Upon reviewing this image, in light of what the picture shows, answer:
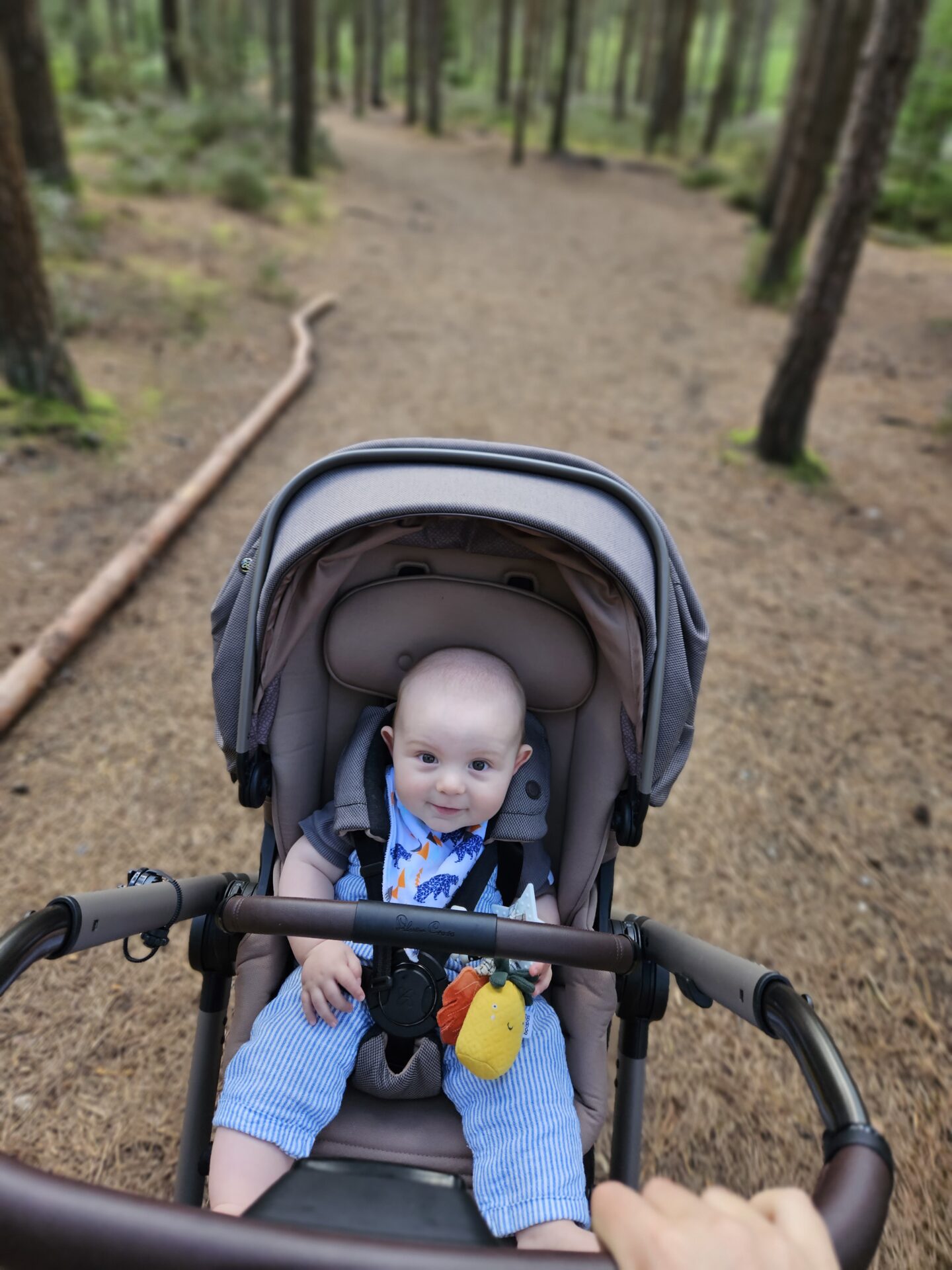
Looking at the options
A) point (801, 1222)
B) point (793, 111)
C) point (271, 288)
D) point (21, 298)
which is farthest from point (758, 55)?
point (801, 1222)

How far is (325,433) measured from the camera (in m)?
6.26

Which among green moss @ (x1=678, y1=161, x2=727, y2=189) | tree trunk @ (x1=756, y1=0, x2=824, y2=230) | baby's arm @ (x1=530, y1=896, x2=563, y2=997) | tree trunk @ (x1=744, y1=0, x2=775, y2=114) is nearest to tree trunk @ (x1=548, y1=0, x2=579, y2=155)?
green moss @ (x1=678, y1=161, x2=727, y2=189)

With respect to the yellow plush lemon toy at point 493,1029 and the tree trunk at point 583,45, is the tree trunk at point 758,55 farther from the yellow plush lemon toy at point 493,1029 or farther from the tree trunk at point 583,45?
the yellow plush lemon toy at point 493,1029

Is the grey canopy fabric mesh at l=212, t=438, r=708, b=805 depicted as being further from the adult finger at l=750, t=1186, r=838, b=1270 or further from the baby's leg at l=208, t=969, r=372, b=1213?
the adult finger at l=750, t=1186, r=838, b=1270

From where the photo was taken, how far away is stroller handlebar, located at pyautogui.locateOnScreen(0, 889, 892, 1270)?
2.86 ft

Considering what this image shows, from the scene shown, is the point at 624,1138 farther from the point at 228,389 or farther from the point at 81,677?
the point at 228,389

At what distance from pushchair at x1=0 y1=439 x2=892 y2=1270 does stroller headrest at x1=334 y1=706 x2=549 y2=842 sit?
11mm

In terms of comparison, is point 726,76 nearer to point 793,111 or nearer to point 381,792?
point 793,111

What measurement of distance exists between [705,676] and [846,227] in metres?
3.45

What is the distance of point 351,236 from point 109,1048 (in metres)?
12.1

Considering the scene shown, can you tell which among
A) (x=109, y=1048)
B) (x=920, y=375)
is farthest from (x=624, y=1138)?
(x=920, y=375)

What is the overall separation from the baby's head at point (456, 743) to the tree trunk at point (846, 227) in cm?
507

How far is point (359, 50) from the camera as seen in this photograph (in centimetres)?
2448

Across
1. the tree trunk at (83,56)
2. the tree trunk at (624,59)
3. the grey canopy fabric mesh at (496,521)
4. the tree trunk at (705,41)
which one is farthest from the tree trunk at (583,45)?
the grey canopy fabric mesh at (496,521)
